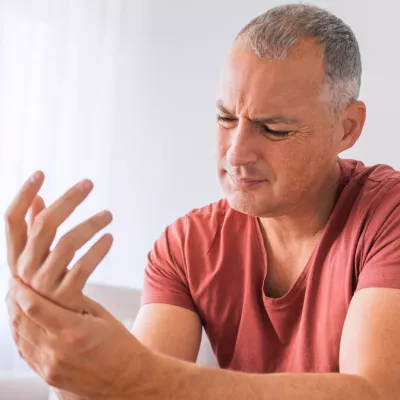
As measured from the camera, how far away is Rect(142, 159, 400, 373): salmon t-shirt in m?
1.36

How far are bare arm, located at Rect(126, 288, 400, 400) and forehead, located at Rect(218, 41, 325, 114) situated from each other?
15.1 inches

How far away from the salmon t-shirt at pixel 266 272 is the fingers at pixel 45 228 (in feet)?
1.79

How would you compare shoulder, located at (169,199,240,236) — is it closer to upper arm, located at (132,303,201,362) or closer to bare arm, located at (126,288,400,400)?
upper arm, located at (132,303,201,362)

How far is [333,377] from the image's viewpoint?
3.60ft

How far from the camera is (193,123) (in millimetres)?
2572

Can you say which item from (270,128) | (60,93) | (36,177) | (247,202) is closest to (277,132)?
(270,128)

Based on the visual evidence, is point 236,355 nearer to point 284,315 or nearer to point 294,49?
point 284,315

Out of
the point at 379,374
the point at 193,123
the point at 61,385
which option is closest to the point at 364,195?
the point at 379,374

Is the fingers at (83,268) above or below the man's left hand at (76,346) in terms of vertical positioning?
above

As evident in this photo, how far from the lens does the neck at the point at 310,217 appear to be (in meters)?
1.45

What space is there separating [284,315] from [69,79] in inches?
55.0

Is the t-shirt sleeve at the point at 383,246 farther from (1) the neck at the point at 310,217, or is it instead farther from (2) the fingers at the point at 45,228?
(2) the fingers at the point at 45,228

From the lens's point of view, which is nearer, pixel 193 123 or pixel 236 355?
pixel 236 355

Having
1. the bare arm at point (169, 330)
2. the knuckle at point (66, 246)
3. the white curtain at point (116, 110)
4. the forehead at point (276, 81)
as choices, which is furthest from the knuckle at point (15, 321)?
the white curtain at point (116, 110)
